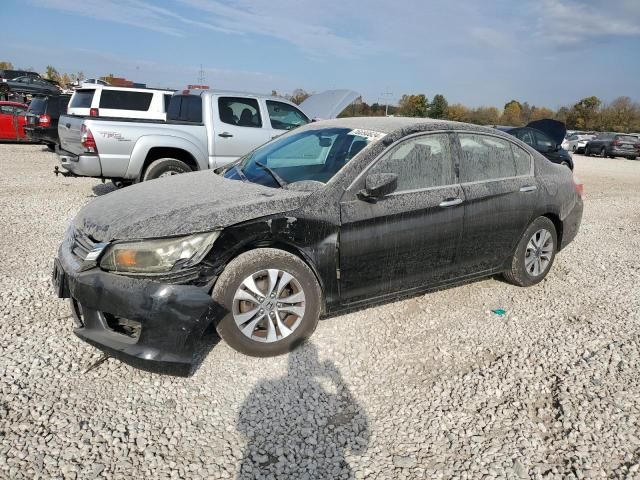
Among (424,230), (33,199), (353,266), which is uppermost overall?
(424,230)

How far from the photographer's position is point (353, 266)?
3.46 meters

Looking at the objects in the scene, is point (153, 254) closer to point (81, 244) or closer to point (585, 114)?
point (81, 244)

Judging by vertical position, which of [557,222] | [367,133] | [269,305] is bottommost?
[269,305]

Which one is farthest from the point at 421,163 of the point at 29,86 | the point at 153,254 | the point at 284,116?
the point at 29,86

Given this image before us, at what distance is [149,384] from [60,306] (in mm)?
1462

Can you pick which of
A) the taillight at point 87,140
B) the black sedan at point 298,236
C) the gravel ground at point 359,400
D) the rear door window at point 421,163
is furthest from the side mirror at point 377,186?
the taillight at point 87,140

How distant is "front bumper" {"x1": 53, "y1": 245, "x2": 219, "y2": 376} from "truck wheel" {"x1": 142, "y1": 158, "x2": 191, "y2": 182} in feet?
15.1

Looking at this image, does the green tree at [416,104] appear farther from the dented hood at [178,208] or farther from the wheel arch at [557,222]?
the dented hood at [178,208]

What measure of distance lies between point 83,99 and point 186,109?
4752 millimetres

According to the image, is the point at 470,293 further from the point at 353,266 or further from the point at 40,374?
the point at 40,374

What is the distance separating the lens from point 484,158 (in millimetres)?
4281

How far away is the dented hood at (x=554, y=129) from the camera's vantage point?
12805 mm

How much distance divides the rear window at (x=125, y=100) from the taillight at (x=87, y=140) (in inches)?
200

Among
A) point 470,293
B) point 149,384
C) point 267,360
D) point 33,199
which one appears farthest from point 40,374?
point 33,199
